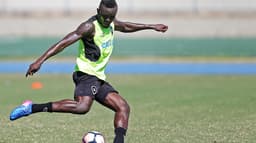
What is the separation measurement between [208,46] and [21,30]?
10264mm

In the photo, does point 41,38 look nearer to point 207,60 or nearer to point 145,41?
point 145,41

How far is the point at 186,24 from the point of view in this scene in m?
35.5

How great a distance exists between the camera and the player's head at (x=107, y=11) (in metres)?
8.70

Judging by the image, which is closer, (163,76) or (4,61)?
(163,76)

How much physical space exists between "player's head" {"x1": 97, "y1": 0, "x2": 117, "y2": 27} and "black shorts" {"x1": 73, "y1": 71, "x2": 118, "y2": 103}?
76cm

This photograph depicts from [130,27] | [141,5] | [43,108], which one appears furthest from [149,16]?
[43,108]

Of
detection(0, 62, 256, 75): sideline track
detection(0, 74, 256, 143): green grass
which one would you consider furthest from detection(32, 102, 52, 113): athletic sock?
detection(0, 62, 256, 75): sideline track

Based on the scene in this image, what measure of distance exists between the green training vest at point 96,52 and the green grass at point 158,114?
53.1 inches

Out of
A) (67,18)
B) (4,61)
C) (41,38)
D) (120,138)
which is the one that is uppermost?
(67,18)

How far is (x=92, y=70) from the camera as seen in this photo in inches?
352

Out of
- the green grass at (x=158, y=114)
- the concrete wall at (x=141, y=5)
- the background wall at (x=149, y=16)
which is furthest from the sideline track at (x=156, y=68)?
the concrete wall at (x=141, y=5)

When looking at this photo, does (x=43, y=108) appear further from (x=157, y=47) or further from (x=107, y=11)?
(x=157, y=47)

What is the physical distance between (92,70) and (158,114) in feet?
14.0

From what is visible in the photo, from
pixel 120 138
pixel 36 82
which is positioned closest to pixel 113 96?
pixel 120 138
